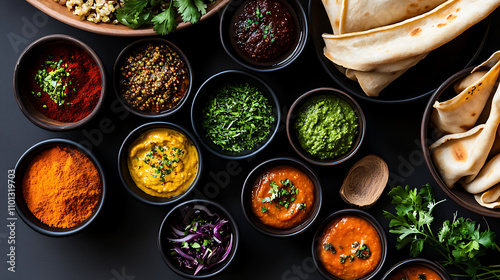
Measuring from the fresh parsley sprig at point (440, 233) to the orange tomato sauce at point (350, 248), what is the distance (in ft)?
0.55

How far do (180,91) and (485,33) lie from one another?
82.2 inches

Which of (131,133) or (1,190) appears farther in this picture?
(1,190)

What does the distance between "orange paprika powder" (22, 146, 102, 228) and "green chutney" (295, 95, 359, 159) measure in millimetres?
1516

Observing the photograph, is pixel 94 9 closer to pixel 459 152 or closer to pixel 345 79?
pixel 345 79

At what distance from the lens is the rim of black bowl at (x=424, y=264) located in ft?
9.70

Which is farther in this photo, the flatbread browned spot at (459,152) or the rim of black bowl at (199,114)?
the rim of black bowl at (199,114)

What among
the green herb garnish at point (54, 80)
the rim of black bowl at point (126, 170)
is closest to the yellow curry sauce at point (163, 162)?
the rim of black bowl at point (126, 170)

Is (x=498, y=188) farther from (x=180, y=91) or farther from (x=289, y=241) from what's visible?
(x=180, y=91)

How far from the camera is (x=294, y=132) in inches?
122

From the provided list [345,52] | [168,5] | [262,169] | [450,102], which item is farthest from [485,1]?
[168,5]

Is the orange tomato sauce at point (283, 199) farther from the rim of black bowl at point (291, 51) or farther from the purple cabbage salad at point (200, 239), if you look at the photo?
the rim of black bowl at point (291, 51)

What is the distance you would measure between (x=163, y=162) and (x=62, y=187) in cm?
72

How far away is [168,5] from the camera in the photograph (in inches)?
118

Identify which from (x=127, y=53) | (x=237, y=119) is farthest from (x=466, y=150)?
(x=127, y=53)
